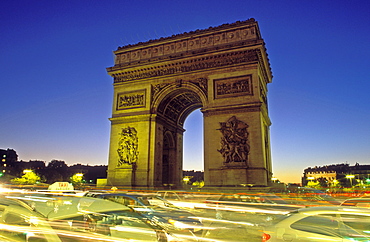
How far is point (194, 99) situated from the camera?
2606cm

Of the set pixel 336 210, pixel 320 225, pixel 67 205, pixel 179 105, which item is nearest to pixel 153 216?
pixel 67 205

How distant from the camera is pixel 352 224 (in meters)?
4.41

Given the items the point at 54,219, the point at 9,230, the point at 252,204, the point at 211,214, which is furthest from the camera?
the point at 211,214

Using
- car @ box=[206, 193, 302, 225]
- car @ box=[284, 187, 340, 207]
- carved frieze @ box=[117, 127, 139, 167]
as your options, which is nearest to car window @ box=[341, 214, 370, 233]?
car @ box=[206, 193, 302, 225]

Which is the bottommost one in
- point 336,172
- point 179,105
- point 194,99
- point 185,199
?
point 185,199

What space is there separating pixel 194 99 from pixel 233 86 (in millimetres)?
5963

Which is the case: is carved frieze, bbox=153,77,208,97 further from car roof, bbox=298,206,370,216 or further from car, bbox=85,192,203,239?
car roof, bbox=298,206,370,216

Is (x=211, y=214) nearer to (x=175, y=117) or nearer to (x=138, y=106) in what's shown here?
(x=138, y=106)

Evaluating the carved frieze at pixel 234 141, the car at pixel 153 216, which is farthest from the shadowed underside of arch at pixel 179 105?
the car at pixel 153 216

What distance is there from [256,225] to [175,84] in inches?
615

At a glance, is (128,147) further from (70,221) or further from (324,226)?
(324,226)

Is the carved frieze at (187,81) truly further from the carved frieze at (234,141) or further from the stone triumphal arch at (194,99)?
the carved frieze at (234,141)

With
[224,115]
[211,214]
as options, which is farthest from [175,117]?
[211,214]

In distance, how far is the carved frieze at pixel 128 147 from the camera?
2219 cm
